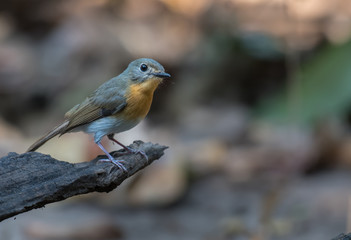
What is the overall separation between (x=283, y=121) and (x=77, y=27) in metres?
4.30

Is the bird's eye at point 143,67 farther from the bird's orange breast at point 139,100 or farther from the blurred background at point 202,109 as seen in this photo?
the blurred background at point 202,109

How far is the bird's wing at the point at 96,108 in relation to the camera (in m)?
4.00

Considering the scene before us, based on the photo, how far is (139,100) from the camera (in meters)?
3.92

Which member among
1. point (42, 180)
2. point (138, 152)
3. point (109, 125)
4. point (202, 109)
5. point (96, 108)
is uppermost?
point (202, 109)

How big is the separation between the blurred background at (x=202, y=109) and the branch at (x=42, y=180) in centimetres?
121

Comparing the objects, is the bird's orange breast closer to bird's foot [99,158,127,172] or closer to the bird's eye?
the bird's eye

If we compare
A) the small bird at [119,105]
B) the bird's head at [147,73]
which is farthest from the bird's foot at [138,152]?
the bird's head at [147,73]

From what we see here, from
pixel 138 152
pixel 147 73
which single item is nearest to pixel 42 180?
pixel 138 152

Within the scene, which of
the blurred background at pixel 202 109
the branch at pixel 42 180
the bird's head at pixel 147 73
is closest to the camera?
the branch at pixel 42 180

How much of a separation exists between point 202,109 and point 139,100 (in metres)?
6.21

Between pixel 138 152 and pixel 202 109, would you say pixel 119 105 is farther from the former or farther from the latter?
pixel 202 109

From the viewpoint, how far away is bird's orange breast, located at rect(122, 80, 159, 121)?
3.91m

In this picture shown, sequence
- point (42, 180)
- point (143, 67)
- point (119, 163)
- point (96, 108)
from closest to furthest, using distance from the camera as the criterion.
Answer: point (42, 180) < point (119, 163) < point (143, 67) < point (96, 108)

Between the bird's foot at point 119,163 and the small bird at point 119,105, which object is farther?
the small bird at point 119,105
